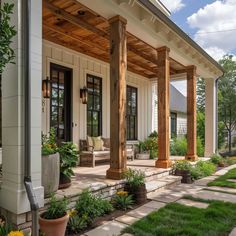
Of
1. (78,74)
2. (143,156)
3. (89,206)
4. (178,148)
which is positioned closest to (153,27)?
(78,74)

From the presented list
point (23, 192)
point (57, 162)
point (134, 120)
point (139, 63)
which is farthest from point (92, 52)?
point (23, 192)

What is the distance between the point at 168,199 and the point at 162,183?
26.4 inches

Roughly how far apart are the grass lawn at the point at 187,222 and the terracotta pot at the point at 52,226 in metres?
0.76

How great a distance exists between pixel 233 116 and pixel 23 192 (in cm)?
1581

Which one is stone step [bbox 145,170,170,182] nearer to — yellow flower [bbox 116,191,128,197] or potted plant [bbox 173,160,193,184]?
potted plant [bbox 173,160,193,184]

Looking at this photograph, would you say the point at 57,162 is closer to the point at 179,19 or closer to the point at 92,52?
the point at 92,52

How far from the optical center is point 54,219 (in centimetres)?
271

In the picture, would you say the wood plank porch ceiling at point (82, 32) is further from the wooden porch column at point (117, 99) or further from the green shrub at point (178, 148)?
the green shrub at point (178, 148)

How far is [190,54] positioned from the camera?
7.09 m

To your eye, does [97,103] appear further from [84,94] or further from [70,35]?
[70,35]

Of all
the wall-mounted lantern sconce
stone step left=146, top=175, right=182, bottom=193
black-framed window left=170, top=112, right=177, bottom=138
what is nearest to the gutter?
the wall-mounted lantern sconce

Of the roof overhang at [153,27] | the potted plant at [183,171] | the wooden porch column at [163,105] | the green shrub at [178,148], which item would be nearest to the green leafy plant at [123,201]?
the wooden porch column at [163,105]

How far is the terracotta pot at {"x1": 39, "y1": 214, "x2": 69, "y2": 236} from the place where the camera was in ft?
8.73

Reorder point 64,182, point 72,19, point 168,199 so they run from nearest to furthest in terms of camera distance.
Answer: point 64,182 < point 168,199 < point 72,19
